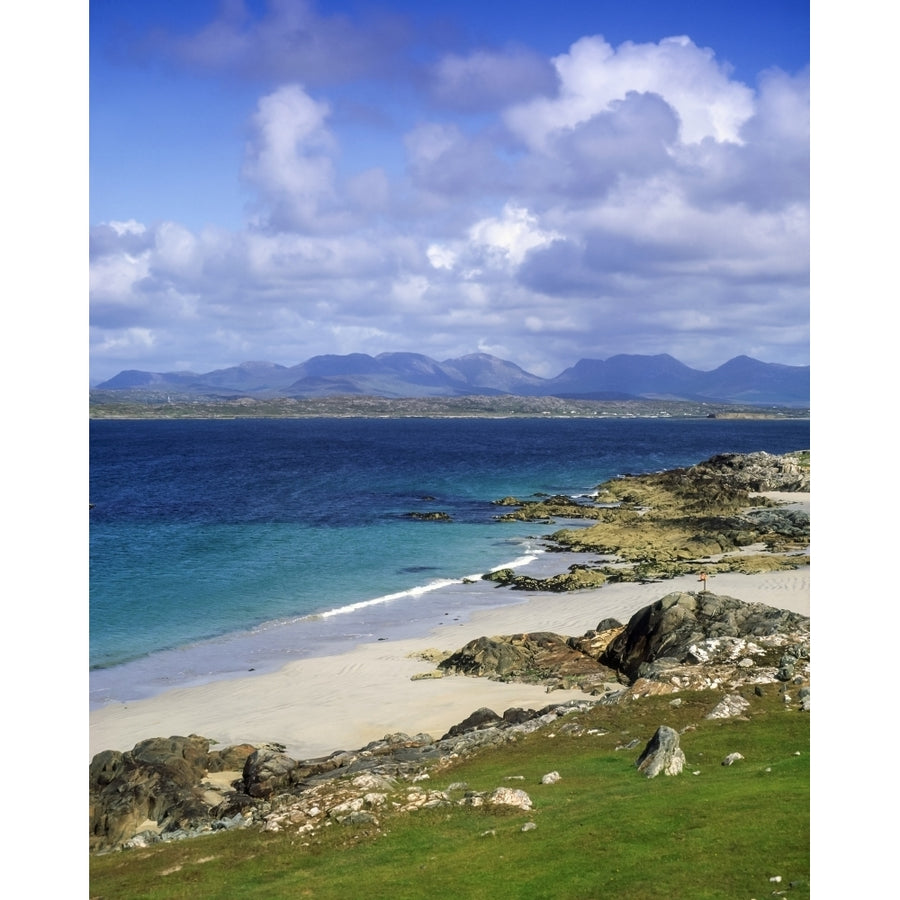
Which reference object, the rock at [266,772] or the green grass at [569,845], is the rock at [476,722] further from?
the rock at [266,772]

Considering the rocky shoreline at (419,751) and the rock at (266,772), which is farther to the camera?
the rock at (266,772)

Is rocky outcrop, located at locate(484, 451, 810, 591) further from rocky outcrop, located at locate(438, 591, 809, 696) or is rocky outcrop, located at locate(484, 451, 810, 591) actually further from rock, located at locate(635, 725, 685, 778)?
rock, located at locate(635, 725, 685, 778)

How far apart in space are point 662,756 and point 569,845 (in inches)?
162

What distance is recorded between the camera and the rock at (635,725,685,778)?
1759 centimetres

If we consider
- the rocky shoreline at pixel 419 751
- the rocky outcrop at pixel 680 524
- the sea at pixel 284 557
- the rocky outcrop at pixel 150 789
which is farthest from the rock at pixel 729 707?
the rocky outcrop at pixel 680 524

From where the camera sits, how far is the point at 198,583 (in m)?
49.6

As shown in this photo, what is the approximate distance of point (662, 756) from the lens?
17797 mm

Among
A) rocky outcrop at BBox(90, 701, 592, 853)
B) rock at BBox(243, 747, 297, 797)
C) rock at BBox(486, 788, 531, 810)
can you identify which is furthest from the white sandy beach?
rock at BBox(486, 788, 531, 810)

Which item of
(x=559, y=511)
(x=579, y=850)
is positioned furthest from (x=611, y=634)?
(x=559, y=511)

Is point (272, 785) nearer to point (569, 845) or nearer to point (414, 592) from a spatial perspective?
point (569, 845)

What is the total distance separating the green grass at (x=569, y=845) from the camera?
12992mm

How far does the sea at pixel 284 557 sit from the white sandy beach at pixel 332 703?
5.54ft
